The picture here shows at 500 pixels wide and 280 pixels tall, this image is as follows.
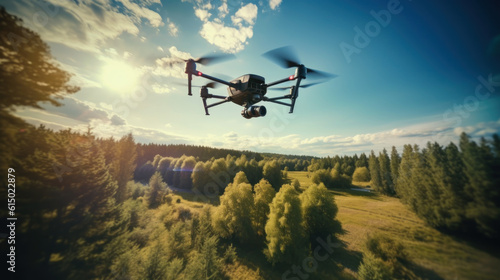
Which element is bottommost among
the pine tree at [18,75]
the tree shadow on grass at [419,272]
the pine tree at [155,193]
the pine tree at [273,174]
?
the pine tree at [155,193]

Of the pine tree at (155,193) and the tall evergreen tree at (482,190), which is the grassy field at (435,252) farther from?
the pine tree at (155,193)

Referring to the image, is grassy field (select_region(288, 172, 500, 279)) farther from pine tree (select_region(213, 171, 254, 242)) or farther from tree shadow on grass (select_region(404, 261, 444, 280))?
pine tree (select_region(213, 171, 254, 242))

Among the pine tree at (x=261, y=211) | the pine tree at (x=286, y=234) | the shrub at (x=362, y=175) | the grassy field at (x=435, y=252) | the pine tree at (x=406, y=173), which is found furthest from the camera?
the shrub at (x=362, y=175)

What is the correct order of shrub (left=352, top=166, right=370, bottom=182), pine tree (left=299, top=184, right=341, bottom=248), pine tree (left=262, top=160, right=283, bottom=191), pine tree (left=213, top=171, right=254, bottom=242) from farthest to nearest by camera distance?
1. shrub (left=352, top=166, right=370, bottom=182)
2. pine tree (left=262, top=160, right=283, bottom=191)
3. pine tree (left=213, top=171, right=254, bottom=242)
4. pine tree (left=299, top=184, right=341, bottom=248)

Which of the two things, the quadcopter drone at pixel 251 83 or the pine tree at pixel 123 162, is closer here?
the quadcopter drone at pixel 251 83

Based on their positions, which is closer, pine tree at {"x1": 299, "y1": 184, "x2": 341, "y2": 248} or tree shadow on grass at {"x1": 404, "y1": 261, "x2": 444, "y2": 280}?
tree shadow on grass at {"x1": 404, "y1": 261, "x2": 444, "y2": 280}

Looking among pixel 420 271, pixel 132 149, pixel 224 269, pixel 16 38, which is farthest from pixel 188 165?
pixel 420 271

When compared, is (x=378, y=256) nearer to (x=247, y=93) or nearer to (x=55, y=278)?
(x=247, y=93)

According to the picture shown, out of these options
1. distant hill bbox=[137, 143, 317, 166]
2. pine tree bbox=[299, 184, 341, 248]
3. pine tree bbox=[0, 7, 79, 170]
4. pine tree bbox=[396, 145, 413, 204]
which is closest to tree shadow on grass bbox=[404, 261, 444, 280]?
pine tree bbox=[396, 145, 413, 204]

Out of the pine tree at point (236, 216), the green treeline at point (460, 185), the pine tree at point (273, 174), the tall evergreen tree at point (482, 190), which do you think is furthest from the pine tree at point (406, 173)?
the pine tree at point (273, 174)

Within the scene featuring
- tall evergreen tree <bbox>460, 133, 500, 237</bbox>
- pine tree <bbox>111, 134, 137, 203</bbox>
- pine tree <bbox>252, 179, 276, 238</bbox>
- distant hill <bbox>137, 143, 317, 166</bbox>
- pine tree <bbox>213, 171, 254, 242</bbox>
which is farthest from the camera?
distant hill <bbox>137, 143, 317, 166</bbox>

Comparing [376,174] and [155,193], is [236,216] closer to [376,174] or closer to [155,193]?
[155,193]
